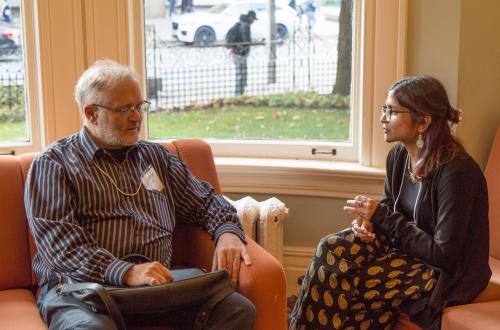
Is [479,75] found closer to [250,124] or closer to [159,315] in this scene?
[250,124]

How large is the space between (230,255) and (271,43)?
1.42 meters

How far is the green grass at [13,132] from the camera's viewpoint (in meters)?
3.27

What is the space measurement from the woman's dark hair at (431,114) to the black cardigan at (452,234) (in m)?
0.06

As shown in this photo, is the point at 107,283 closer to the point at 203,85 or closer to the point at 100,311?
the point at 100,311

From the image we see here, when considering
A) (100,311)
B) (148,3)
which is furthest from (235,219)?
(148,3)

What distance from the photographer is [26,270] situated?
2436 mm

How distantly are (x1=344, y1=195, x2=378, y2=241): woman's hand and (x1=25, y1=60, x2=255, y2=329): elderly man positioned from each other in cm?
40

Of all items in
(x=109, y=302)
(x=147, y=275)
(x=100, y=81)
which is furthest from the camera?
(x=100, y=81)

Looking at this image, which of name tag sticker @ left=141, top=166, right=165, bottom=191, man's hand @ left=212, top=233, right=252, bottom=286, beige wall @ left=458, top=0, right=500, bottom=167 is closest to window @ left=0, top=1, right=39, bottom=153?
name tag sticker @ left=141, top=166, right=165, bottom=191

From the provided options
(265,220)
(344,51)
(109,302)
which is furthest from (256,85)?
(109,302)

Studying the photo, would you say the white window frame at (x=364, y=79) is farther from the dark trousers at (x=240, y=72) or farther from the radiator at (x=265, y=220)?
the radiator at (x=265, y=220)

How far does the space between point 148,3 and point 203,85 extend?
18.4 inches

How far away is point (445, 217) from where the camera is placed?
2293 millimetres

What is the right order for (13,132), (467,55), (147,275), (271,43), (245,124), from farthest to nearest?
(245,124) → (271,43) → (13,132) → (467,55) → (147,275)
